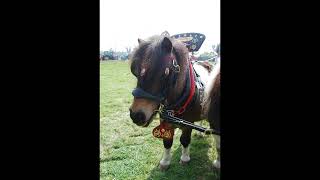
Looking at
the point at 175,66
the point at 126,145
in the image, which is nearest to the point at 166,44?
the point at 175,66

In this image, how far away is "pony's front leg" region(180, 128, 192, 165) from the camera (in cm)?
119

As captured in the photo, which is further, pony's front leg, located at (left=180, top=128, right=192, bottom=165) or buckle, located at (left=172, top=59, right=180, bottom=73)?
pony's front leg, located at (left=180, top=128, right=192, bottom=165)

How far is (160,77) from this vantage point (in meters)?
1.05

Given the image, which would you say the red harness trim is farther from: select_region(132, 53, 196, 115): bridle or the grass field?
the grass field

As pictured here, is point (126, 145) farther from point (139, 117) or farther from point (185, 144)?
point (185, 144)

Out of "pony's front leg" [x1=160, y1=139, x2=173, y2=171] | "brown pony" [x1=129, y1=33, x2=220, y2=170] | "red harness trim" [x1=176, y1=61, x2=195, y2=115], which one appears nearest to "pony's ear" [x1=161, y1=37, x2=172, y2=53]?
"brown pony" [x1=129, y1=33, x2=220, y2=170]

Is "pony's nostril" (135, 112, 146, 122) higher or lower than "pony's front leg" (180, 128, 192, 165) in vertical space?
higher

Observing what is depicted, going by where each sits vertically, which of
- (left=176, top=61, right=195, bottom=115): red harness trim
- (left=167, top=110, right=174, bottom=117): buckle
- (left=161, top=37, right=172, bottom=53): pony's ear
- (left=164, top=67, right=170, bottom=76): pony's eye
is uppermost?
(left=161, top=37, right=172, bottom=53): pony's ear

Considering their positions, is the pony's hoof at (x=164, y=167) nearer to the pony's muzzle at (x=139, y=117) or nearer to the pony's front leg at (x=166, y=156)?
the pony's front leg at (x=166, y=156)
